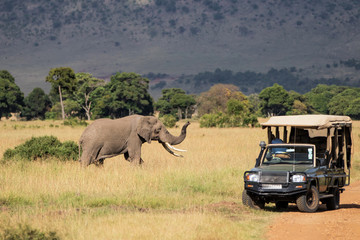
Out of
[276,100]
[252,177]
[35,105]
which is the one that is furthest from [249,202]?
[276,100]

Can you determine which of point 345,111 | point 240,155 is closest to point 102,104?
point 345,111

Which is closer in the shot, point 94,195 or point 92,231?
point 92,231

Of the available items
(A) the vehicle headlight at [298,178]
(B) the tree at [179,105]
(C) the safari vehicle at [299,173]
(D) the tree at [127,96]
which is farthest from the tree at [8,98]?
(A) the vehicle headlight at [298,178]

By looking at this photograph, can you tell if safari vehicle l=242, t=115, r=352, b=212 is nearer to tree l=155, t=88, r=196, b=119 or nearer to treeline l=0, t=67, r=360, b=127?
treeline l=0, t=67, r=360, b=127

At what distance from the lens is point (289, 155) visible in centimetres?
1436

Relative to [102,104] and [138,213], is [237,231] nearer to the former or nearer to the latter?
[138,213]

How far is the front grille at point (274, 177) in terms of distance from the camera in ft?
42.8

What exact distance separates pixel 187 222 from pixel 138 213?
1.35 m

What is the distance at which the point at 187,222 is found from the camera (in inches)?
429

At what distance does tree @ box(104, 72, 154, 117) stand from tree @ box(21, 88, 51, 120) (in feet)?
44.6

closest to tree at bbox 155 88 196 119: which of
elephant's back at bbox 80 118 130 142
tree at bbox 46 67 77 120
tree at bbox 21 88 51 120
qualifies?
tree at bbox 21 88 51 120

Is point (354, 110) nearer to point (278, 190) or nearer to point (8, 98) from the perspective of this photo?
point (8, 98)

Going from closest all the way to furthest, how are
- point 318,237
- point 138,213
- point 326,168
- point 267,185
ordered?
point 318,237 < point 138,213 < point 267,185 < point 326,168

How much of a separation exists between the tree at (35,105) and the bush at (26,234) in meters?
115
